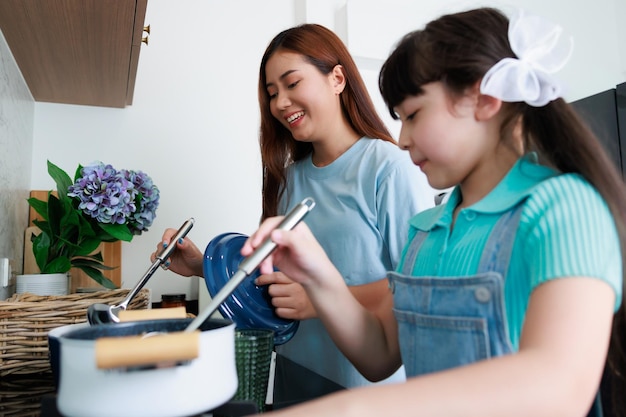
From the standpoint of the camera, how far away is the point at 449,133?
0.60 metres

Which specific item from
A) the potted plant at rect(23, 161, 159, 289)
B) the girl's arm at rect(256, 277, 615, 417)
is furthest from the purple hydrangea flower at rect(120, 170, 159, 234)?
the girl's arm at rect(256, 277, 615, 417)

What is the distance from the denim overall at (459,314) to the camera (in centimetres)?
54

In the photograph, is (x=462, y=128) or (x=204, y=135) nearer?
(x=462, y=128)

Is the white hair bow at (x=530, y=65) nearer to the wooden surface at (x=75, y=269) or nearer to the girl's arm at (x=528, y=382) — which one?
the girl's arm at (x=528, y=382)

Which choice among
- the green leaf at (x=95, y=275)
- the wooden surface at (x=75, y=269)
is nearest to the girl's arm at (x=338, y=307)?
the green leaf at (x=95, y=275)

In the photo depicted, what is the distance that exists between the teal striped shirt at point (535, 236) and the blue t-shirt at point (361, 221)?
292 mm

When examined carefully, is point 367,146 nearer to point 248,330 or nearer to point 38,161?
point 248,330

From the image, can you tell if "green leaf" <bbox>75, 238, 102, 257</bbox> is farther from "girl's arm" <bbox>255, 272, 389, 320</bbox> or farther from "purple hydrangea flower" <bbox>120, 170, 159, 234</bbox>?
"girl's arm" <bbox>255, 272, 389, 320</bbox>

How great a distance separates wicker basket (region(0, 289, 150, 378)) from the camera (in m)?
0.89

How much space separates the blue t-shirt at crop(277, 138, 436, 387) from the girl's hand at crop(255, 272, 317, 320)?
0.22 meters

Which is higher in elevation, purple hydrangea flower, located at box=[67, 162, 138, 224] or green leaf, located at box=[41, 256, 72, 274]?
purple hydrangea flower, located at box=[67, 162, 138, 224]

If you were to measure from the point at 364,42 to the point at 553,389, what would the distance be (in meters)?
1.85

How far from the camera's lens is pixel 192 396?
39 centimetres

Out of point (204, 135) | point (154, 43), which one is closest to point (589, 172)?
point (204, 135)
